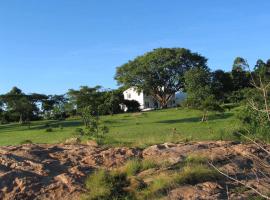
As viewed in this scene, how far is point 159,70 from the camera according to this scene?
82.2 metres

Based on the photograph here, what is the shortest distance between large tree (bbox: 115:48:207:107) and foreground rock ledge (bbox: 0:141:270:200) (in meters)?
70.7

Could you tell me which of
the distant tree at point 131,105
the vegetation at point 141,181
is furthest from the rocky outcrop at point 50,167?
the distant tree at point 131,105

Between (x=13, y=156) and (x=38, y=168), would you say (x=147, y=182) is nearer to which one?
(x=38, y=168)

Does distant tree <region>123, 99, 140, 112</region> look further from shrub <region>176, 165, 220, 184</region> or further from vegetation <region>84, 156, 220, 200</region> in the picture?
shrub <region>176, 165, 220, 184</region>

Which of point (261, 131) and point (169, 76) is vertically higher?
point (169, 76)

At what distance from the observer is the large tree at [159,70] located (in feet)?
269

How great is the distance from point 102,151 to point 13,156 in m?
1.82

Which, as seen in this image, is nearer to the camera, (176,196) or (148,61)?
(176,196)

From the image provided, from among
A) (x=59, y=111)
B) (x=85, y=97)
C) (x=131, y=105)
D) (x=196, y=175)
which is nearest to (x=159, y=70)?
(x=131, y=105)

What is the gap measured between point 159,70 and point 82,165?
2860 inches

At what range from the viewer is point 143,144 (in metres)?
12.1

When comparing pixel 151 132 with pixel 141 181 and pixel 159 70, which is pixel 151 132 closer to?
pixel 141 181

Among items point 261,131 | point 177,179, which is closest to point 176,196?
point 177,179

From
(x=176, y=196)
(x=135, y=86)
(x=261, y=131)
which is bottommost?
(x=176, y=196)
